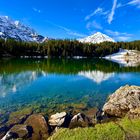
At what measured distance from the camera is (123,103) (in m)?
30.7

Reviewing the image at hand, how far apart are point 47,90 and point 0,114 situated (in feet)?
61.1

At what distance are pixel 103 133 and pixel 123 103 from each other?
1302cm

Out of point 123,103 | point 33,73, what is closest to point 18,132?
point 123,103

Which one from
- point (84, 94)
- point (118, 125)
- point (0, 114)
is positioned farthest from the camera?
point (84, 94)

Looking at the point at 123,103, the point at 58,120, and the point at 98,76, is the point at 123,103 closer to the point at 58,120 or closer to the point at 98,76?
the point at 58,120

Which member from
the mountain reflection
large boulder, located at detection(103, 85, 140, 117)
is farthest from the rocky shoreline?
the mountain reflection

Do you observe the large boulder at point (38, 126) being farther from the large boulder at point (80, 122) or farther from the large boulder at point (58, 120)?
the large boulder at point (80, 122)

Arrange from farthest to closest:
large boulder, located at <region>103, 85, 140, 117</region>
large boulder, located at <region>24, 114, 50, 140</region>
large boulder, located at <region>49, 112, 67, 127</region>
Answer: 1. large boulder, located at <region>103, 85, 140, 117</region>
2. large boulder, located at <region>49, 112, 67, 127</region>
3. large boulder, located at <region>24, 114, 50, 140</region>

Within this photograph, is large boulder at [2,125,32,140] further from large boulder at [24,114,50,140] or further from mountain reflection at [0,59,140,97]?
A: mountain reflection at [0,59,140,97]

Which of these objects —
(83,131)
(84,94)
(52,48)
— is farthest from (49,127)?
(52,48)

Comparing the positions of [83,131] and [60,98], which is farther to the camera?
[60,98]

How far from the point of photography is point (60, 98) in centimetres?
3912

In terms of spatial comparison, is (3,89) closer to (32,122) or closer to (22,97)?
(22,97)

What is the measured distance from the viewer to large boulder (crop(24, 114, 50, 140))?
21.9 m
